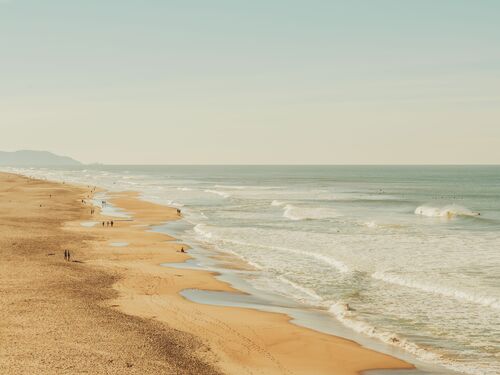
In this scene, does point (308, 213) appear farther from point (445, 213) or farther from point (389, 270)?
point (389, 270)

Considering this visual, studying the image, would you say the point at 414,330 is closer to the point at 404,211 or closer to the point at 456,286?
the point at 456,286

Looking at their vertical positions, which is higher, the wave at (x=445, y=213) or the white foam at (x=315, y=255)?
the wave at (x=445, y=213)

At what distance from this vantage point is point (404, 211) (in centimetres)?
7350

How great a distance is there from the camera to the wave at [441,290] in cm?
Result: 2432

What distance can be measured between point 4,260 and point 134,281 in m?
8.43

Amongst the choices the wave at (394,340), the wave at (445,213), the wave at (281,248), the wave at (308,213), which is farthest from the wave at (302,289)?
the wave at (445,213)

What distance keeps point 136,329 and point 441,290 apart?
48.8ft

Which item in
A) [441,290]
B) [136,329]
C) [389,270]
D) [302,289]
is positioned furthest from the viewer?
[389,270]

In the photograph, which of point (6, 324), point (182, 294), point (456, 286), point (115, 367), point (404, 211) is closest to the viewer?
point (115, 367)

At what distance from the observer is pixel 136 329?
19094 millimetres

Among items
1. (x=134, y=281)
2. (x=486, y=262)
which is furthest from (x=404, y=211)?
(x=134, y=281)

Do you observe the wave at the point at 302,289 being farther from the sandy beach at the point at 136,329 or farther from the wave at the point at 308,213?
the wave at the point at 308,213

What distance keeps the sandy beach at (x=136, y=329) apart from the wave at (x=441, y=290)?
8.40 meters

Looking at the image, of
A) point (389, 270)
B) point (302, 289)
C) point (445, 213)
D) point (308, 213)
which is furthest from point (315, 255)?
point (445, 213)
